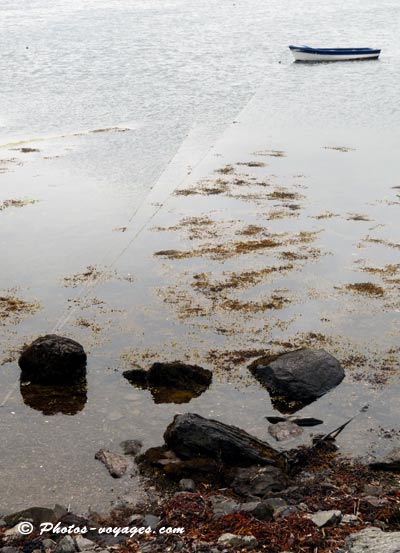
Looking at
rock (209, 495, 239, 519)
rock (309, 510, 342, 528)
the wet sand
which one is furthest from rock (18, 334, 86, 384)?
rock (309, 510, 342, 528)

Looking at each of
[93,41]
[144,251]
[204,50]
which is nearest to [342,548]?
[144,251]

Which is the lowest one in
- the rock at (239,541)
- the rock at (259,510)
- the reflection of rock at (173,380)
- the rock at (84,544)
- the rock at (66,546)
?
the reflection of rock at (173,380)

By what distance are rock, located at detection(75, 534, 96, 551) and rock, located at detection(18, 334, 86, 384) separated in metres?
5.22

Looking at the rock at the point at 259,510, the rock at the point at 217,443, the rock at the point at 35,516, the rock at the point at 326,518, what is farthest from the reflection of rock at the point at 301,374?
the rock at the point at 35,516

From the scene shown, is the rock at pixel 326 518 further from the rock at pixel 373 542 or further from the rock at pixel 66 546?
the rock at pixel 66 546

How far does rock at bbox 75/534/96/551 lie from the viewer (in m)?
10.1

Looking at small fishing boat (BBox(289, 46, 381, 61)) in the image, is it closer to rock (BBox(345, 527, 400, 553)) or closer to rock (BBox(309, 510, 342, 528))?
rock (BBox(309, 510, 342, 528))

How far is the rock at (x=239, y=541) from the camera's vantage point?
32.5 ft

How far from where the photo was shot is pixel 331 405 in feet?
48.0

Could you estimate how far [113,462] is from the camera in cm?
1273

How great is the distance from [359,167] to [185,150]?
7530 mm

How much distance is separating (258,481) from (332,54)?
2300 inches

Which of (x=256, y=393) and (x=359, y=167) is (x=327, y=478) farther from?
(x=359, y=167)

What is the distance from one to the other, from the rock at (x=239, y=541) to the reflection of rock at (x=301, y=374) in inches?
198
